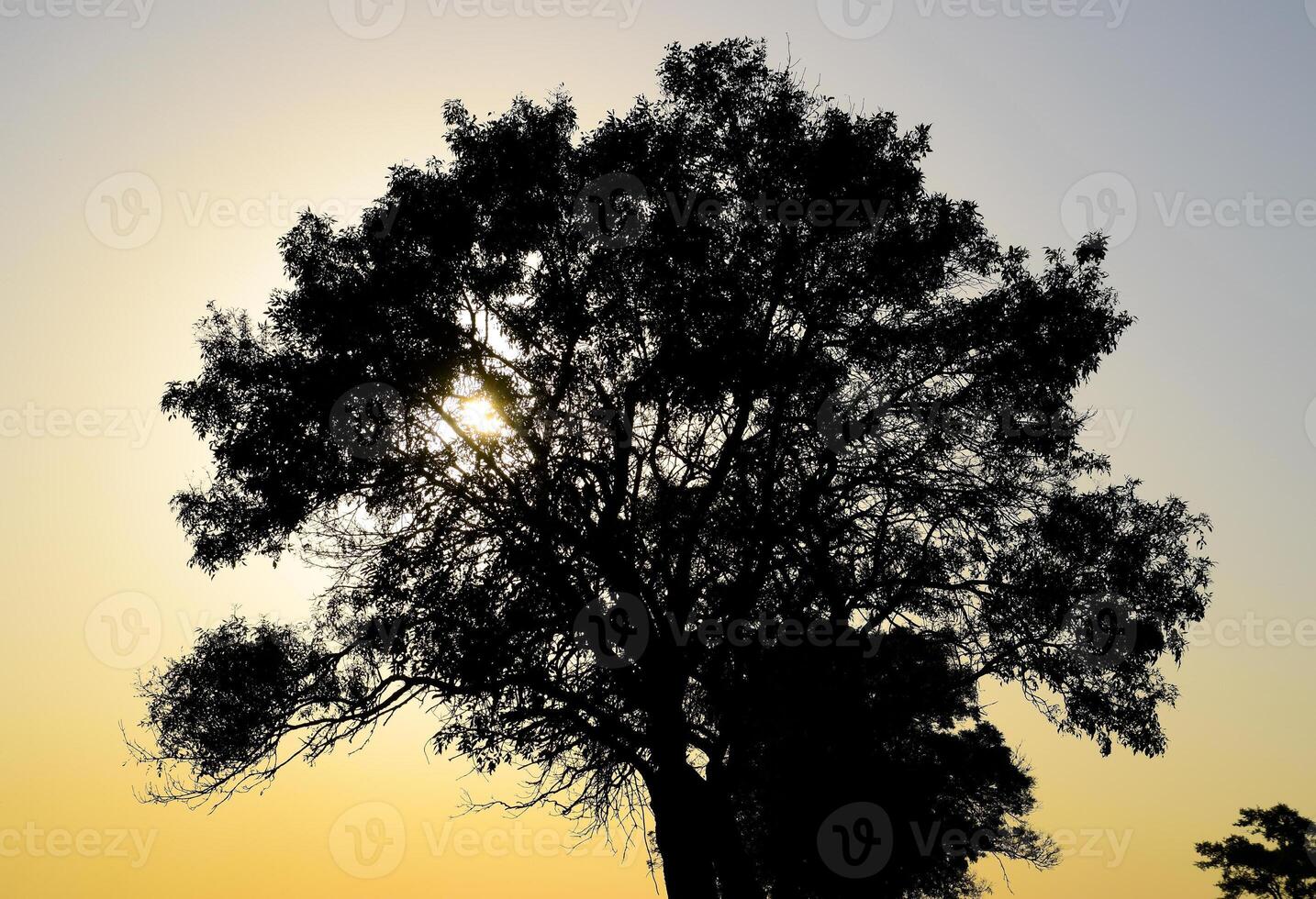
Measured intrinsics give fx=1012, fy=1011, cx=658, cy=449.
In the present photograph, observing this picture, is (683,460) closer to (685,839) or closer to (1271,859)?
(685,839)

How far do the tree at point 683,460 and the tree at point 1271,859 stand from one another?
45877 mm

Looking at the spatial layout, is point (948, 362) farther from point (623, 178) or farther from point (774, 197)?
point (623, 178)

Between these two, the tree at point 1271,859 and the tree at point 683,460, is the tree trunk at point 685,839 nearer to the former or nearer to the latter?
the tree at point 683,460

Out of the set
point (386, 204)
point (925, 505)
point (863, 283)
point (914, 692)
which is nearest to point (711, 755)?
point (914, 692)

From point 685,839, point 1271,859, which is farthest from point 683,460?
point 1271,859

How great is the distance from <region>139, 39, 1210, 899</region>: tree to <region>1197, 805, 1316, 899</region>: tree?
4588 cm

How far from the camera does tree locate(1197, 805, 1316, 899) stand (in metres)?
53.6

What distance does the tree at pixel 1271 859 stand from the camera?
176 feet

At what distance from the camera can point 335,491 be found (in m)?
17.8

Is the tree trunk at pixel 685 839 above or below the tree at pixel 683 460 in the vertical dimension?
below

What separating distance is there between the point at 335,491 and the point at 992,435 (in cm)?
1184

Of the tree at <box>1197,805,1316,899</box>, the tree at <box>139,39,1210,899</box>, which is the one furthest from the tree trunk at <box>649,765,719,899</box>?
the tree at <box>1197,805,1316,899</box>

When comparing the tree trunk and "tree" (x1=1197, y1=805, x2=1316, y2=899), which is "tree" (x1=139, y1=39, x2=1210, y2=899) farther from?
"tree" (x1=1197, y1=805, x2=1316, y2=899)

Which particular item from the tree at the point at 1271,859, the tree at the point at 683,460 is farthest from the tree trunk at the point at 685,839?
the tree at the point at 1271,859
